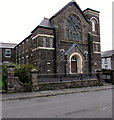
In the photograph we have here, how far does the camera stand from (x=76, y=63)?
30.5 m

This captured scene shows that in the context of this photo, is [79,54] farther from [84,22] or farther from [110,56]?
[110,56]

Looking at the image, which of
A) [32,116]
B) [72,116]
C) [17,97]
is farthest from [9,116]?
[17,97]

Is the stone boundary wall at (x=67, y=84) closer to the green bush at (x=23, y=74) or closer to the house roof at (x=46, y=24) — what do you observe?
the green bush at (x=23, y=74)

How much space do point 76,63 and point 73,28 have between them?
7246 millimetres

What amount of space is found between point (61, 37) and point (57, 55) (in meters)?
3.72

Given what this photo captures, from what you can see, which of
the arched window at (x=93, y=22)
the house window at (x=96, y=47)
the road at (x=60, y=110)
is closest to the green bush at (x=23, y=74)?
the road at (x=60, y=110)

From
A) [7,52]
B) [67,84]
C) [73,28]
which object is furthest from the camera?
[7,52]

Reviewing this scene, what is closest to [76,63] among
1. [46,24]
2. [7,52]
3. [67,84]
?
[46,24]

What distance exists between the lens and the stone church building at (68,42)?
1053 inches

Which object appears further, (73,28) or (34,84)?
(73,28)

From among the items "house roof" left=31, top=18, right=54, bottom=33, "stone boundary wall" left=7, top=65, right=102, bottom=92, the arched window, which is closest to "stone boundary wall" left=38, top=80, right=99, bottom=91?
"stone boundary wall" left=7, top=65, right=102, bottom=92

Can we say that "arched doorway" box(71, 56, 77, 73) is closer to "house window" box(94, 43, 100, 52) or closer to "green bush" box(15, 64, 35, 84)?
"house window" box(94, 43, 100, 52)

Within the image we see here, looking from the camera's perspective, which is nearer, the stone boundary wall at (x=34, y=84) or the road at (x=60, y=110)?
the road at (x=60, y=110)

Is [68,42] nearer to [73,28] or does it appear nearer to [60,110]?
[73,28]
